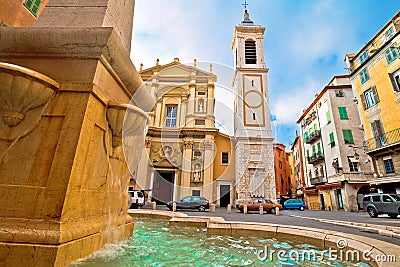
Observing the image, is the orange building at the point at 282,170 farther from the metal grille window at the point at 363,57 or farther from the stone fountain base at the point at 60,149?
the stone fountain base at the point at 60,149

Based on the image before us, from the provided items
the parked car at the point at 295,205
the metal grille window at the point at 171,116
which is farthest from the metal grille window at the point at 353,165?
the metal grille window at the point at 171,116

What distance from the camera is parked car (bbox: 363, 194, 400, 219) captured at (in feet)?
32.8

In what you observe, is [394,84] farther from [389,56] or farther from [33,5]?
[33,5]

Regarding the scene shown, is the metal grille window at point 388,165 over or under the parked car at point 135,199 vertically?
over

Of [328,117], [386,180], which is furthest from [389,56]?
[386,180]

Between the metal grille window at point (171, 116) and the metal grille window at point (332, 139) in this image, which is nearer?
the metal grille window at point (332, 139)

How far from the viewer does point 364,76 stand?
16609mm

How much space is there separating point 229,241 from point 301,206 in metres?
18.4

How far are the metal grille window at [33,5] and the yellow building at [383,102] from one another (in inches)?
855

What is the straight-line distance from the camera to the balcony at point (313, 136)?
2310 centimetres

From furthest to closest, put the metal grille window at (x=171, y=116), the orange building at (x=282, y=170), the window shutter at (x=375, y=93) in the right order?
the orange building at (x=282, y=170), the metal grille window at (x=171, y=116), the window shutter at (x=375, y=93)

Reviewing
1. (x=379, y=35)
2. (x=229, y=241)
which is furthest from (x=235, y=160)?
(x=229, y=241)

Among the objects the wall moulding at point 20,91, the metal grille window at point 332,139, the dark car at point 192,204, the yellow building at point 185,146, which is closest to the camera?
the wall moulding at point 20,91

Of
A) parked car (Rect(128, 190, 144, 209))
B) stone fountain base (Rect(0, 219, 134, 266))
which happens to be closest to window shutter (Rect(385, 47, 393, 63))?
parked car (Rect(128, 190, 144, 209))
